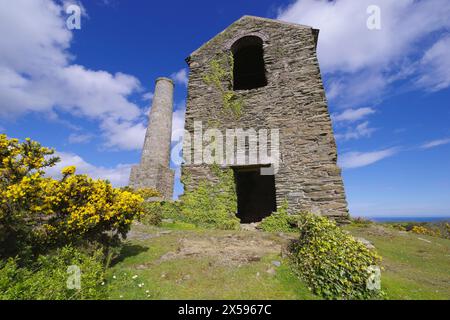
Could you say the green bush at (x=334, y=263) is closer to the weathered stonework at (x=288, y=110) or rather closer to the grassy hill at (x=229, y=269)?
the grassy hill at (x=229, y=269)

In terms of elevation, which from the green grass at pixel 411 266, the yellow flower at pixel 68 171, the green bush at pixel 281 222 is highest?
the yellow flower at pixel 68 171

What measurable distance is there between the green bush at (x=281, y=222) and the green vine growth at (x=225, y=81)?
15.3 feet

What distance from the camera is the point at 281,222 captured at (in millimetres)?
8922

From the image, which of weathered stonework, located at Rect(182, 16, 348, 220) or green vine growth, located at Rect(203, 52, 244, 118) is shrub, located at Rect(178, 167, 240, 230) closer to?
weathered stonework, located at Rect(182, 16, 348, 220)

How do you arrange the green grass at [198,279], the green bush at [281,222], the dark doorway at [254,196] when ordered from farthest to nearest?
the dark doorway at [254,196] < the green bush at [281,222] < the green grass at [198,279]

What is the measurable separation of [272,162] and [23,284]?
8165 mm

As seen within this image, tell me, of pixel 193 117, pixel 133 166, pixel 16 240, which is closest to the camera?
pixel 16 240

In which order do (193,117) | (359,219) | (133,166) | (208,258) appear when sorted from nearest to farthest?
(208,258) → (193,117) → (359,219) → (133,166)

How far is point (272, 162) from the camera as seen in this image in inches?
380

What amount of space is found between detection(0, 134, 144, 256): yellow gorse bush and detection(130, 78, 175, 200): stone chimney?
15.9 m

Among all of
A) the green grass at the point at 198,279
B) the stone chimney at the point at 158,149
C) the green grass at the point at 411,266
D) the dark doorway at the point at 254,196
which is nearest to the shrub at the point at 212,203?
the green grass at the point at 198,279

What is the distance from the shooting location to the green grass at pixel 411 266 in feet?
13.8
